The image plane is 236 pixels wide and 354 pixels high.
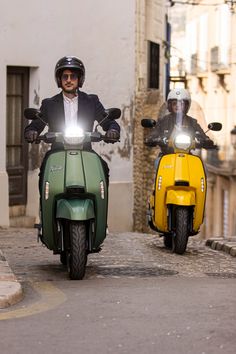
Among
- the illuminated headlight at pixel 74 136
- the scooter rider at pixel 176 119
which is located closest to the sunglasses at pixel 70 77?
the illuminated headlight at pixel 74 136

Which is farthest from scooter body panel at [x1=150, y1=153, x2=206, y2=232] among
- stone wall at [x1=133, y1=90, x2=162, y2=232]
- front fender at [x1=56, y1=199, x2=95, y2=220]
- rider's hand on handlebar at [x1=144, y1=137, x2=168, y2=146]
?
stone wall at [x1=133, y1=90, x2=162, y2=232]

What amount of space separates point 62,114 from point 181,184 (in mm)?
2258

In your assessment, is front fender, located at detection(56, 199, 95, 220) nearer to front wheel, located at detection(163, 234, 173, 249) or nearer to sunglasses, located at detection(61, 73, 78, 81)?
sunglasses, located at detection(61, 73, 78, 81)

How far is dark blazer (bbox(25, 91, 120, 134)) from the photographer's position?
10.5 metres

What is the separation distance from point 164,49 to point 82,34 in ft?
17.9

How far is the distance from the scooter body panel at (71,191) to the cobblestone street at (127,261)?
17.2 inches

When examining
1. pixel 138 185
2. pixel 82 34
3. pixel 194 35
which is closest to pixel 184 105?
pixel 82 34

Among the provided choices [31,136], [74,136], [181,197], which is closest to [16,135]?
[181,197]

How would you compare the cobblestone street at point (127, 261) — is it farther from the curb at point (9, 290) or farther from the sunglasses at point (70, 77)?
the sunglasses at point (70, 77)

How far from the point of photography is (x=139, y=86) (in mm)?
21656

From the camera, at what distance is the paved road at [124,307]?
6.77 metres

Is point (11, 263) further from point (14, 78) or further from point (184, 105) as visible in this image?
point (14, 78)

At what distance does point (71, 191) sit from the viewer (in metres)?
9.70

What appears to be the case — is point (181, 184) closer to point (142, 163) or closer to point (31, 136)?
point (31, 136)
